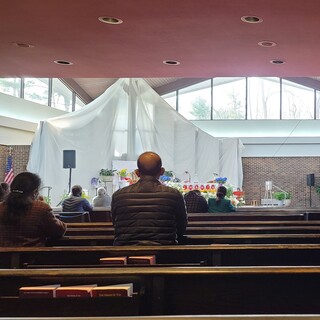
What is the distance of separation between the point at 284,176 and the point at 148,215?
13655 millimetres

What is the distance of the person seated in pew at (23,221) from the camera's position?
2.80m

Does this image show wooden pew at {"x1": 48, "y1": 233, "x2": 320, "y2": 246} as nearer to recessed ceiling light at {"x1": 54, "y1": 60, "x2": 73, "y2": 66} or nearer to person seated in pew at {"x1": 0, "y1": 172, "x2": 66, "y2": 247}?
person seated in pew at {"x1": 0, "y1": 172, "x2": 66, "y2": 247}

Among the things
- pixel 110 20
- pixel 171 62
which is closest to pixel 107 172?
pixel 171 62

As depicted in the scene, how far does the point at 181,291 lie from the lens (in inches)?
76.4

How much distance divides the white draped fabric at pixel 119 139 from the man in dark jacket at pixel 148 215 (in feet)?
27.4

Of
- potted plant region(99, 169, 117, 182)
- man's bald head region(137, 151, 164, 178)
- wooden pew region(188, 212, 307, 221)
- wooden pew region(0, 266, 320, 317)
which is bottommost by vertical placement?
wooden pew region(0, 266, 320, 317)

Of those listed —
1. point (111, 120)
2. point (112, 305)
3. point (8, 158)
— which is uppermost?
point (111, 120)

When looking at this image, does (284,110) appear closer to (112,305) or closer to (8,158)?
(8,158)

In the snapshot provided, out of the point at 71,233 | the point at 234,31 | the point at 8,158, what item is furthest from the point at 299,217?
the point at 8,158

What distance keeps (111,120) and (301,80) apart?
7437 mm

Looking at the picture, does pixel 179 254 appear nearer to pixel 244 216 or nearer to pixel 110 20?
pixel 110 20

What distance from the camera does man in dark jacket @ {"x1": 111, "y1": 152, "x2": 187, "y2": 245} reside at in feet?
9.44

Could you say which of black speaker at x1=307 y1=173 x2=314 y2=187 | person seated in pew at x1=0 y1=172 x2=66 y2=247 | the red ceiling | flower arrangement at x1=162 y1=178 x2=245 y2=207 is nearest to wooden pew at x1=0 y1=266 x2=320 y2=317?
person seated in pew at x1=0 y1=172 x2=66 y2=247

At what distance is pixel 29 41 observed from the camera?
506 cm
